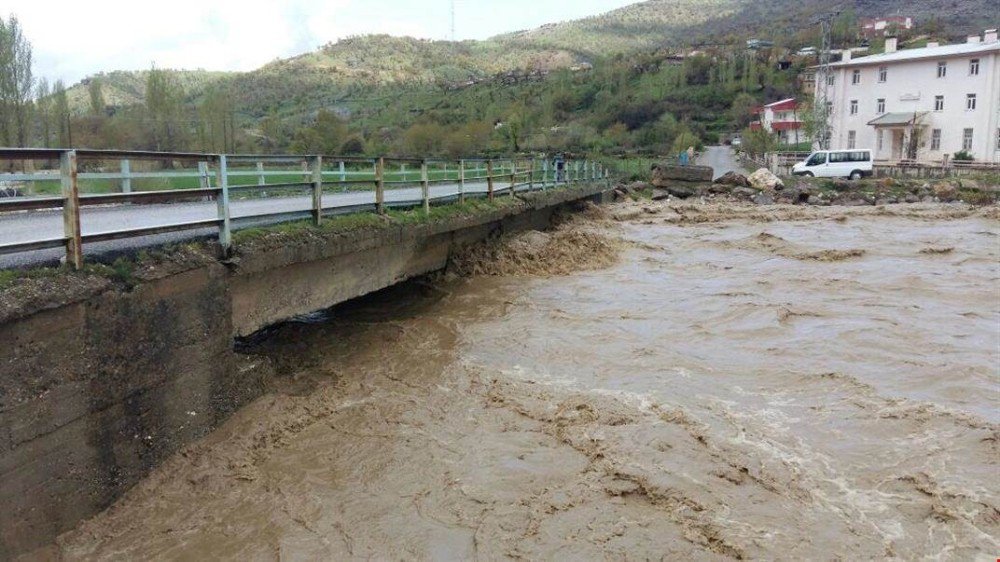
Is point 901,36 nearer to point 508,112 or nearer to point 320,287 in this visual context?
point 508,112

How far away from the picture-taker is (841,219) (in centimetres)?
2731

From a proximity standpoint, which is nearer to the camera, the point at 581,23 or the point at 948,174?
the point at 948,174

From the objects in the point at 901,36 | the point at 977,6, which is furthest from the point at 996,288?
the point at 977,6

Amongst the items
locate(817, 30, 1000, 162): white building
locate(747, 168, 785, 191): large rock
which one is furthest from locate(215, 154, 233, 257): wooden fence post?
locate(817, 30, 1000, 162): white building

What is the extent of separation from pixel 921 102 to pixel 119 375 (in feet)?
202

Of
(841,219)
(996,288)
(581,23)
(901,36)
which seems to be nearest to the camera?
(996,288)

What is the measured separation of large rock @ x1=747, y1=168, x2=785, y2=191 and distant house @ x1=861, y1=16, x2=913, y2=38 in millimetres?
83236

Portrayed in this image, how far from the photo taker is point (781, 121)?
7369 centimetres

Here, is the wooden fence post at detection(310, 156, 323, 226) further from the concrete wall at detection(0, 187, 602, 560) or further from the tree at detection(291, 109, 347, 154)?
the tree at detection(291, 109, 347, 154)

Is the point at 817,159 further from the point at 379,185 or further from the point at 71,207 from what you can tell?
the point at 71,207

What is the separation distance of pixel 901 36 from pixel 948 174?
2754 inches

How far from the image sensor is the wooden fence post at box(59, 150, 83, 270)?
512cm

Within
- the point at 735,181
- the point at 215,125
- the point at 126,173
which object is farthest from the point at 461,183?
the point at 215,125

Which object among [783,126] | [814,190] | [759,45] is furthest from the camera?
[759,45]
